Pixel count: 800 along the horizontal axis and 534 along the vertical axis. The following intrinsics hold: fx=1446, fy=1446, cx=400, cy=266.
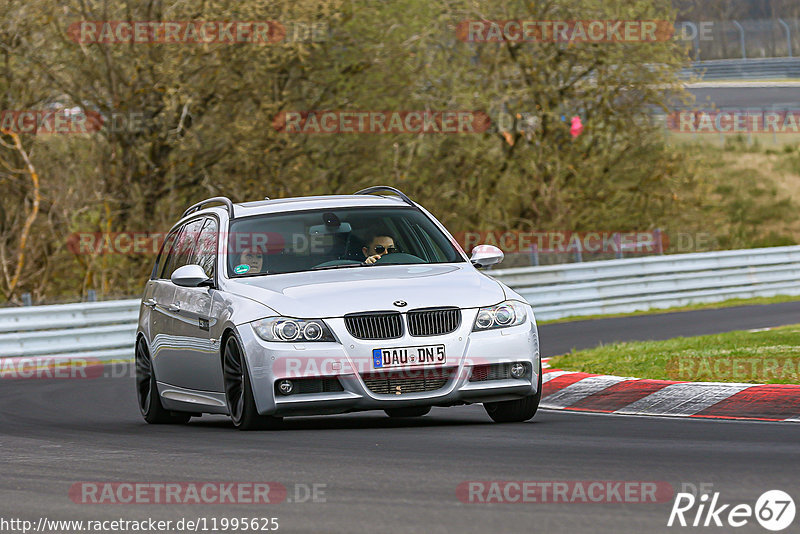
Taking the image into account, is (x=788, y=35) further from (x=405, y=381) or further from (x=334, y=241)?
(x=405, y=381)

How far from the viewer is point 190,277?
33.3 feet

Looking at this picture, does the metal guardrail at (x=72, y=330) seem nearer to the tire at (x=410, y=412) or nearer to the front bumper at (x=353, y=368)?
the tire at (x=410, y=412)

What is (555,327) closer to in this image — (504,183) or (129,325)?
(129,325)

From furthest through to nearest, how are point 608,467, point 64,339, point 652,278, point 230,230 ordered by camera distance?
point 652,278 → point 64,339 → point 230,230 → point 608,467

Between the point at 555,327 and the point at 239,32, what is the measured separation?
8694mm

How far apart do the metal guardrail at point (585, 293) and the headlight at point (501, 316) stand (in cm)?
1176

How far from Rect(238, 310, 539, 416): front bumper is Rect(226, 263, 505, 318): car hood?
0.49 feet

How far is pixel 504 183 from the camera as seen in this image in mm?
30859

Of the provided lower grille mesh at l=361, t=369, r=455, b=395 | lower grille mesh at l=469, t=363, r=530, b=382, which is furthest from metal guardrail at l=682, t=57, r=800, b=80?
lower grille mesh at l=361, t=369, r=455, b=395

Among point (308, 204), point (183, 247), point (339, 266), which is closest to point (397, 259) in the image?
point (339, 266)

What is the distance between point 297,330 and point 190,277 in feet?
4.61

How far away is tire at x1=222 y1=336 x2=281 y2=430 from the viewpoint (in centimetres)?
928

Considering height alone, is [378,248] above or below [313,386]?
above

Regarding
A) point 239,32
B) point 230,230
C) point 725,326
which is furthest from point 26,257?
point 230,230
